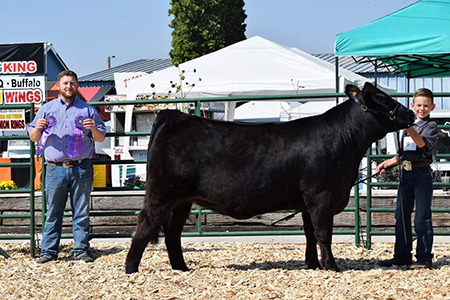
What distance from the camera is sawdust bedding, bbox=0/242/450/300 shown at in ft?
15.9

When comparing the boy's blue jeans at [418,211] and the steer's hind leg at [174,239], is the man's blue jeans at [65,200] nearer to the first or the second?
the steer's hind leg at [174,239]

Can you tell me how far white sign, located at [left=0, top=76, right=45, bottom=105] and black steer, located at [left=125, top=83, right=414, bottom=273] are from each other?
4177mm

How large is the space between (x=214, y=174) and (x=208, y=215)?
7.54 ft

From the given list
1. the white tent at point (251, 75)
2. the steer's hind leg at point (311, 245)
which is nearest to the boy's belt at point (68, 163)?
the steer's hind leg at point (311, 245)

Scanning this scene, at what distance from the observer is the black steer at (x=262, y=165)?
5.50 meters

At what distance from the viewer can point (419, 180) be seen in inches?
229

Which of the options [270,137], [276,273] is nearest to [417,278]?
[276,273]

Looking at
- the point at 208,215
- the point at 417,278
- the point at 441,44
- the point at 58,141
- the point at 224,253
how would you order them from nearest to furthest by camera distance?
the point at 417,278, the point at 58,141, the point at 224,253, the point at 441,44, the point at 208,215

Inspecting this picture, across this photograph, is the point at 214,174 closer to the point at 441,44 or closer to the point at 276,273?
the point at 276,273

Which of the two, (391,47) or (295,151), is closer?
(295,151)

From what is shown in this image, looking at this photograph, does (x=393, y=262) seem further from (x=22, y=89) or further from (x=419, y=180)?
(x=22, y=89)

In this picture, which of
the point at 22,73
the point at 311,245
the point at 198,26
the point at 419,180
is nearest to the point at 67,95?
the point at 311,245

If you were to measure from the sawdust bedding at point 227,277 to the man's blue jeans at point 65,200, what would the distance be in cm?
20

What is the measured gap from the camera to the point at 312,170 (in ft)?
18.1
